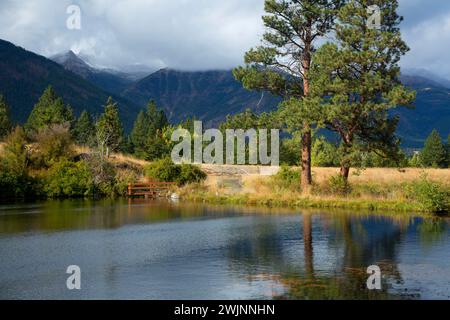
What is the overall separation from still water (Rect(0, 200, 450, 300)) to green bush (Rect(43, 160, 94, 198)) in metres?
14.0

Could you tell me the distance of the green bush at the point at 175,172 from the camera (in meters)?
49.6

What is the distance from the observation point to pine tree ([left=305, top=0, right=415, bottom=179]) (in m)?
36.3

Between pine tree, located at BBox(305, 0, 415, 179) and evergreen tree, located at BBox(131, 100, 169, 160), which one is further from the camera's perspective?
evergreen tree, located at BBox(131, 100, 169, 160)

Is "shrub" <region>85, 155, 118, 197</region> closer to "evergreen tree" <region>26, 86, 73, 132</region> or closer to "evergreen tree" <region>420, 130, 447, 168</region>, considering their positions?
"evergreen tree" <region>26, 86, 73, 132</region>

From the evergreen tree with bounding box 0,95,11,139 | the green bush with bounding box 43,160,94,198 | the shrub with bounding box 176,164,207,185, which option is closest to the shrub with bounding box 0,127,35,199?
the green bush with bounding box 43,160,94,198

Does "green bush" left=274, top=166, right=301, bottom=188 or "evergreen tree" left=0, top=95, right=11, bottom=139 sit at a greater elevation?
"evergreen tree" left=0, top=95, right=11, bottom=139

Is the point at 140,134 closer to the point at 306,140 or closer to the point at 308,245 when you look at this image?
the point at 306,140

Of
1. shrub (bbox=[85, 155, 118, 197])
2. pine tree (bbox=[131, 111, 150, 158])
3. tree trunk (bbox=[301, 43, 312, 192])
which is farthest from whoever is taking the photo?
pine tree (bbox=[131, 111, 150, 158])

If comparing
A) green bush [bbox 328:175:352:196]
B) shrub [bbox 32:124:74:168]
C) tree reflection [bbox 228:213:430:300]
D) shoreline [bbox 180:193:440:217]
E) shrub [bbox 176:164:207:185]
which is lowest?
tree reflection [bbox 228:213:430:300]

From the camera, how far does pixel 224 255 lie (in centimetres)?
2153

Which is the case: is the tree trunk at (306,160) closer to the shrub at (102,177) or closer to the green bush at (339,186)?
the green bush at (339,186)

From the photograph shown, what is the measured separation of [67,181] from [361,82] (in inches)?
1015

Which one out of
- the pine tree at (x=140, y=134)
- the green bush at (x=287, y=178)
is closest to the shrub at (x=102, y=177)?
the green bush at (x=287, y=178)

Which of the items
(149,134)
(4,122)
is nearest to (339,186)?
(4,122)
